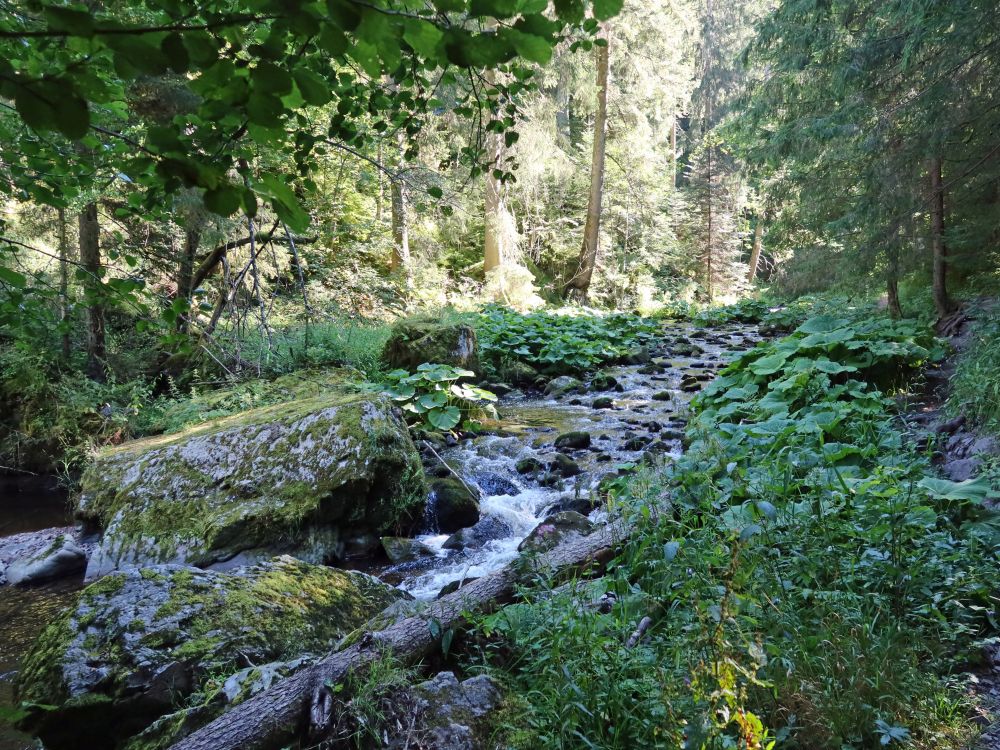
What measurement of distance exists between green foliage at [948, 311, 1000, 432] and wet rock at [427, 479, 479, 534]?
4.03 meters

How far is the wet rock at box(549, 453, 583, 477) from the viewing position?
639 centimetres

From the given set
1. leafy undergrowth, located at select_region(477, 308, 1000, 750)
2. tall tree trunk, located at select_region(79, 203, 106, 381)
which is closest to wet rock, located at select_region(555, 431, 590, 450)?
leafy undergrowth, located at select_region(477, 308, 1000, 750)

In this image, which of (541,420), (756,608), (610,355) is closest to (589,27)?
(756,608)

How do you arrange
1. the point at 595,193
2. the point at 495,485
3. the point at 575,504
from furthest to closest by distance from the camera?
the point at 595,193 → the point at 495,485 → the point at 575,504

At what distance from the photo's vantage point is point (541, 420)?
8594 millimetres

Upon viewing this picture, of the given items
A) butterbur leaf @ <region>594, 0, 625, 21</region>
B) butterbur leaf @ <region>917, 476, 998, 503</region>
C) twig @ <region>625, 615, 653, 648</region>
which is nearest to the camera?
butterbur leaf @ <region>594, 0, 625, 21</region>

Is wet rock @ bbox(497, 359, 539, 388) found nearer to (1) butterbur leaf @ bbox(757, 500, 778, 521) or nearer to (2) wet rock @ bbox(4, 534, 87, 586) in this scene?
(2) wet rock @ bbox(4, 534, 87, 586)

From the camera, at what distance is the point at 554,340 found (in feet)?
39.7

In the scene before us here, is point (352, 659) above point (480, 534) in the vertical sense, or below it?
above

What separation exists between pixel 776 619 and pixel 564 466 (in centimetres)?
414

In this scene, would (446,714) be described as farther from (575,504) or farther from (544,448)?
(544,448)

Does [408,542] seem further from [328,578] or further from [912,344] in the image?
[912,344]

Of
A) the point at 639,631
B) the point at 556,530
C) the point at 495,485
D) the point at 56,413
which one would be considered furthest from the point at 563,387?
the point at 639,631

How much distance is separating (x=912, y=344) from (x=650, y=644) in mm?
5681
